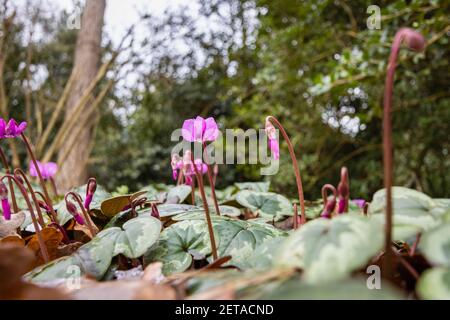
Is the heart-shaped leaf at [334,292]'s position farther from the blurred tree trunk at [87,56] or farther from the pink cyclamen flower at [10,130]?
the blurred tree trunk at [87,56]

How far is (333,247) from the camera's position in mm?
449

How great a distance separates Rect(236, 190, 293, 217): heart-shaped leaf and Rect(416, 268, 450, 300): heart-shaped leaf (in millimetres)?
710

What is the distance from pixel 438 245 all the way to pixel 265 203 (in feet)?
2.46

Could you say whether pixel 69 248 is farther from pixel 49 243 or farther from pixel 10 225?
pixel 10 225

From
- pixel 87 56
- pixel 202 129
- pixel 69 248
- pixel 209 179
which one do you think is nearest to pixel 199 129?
pixel 202 129

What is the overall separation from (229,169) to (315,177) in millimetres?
3070

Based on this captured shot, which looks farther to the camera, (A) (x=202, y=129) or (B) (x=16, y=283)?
(A) (x=202, y=129)

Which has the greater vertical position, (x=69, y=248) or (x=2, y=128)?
(x=2, y=128)

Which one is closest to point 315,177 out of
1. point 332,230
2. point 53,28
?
point 332,230

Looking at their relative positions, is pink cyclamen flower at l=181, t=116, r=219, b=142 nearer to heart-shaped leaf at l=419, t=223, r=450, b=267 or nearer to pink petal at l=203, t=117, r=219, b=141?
pink petal at l=203, t=117, r=219, b=141

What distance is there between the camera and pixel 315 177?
445 cm
